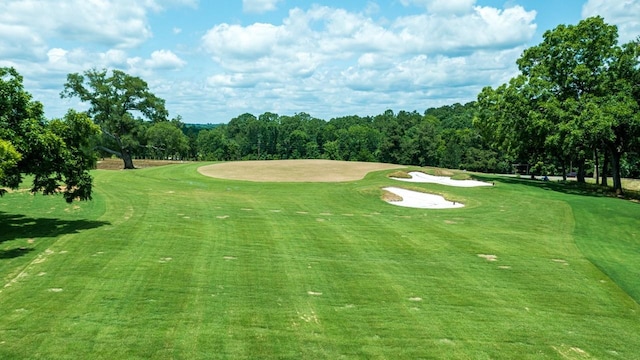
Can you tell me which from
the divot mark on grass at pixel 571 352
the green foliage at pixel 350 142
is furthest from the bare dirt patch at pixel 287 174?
the green foliage at pixel 350 142

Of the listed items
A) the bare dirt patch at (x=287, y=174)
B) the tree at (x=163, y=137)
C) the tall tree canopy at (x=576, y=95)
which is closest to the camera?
the tall tree canopy at (x=576, y=95)

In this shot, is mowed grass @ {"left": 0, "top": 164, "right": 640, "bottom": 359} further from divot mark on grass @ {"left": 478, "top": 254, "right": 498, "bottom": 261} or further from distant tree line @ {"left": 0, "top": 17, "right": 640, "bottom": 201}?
distant tree line @ {"left": 0, "top": 17, "right": 640, "bottom": 201}

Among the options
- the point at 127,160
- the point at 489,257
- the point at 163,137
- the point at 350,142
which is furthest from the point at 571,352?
the point at 350,142

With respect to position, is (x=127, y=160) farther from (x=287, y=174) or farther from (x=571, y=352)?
(x=571, y=352)

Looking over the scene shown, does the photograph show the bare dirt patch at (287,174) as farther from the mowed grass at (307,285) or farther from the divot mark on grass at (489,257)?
the divot mark on grass at (489,257)

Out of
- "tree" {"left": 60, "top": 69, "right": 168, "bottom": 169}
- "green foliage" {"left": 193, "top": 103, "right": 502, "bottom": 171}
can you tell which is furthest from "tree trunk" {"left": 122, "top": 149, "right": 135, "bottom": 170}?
"green foliage" {"left": 193, "top": 103, "right": 502, "bottom": 171}

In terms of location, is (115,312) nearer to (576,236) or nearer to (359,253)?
(359,253)
